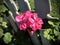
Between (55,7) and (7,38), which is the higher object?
(55,7)

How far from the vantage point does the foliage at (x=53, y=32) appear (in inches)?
119

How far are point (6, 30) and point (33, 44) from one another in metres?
0.47

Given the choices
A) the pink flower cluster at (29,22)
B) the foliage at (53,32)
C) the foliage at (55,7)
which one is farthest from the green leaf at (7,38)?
the foliage at (55,7)

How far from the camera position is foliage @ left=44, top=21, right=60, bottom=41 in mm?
3018

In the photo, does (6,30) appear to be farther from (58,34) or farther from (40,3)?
(58,34)

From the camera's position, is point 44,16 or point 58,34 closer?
point 58,34

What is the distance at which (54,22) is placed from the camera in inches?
122

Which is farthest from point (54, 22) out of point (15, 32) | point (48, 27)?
point (15, 32)

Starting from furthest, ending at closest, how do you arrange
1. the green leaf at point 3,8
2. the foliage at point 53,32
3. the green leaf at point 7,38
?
the green leaf at point 3,8
the green leaf at point 7,38
the foliage at point 53,32

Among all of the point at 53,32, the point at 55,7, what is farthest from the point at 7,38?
the point at 55,7

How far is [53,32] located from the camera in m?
3.04

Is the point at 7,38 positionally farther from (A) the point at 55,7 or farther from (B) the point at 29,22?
(A) the point at 55,7

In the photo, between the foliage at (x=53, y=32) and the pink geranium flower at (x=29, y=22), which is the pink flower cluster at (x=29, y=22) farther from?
the foliage at (x=53, y=32)

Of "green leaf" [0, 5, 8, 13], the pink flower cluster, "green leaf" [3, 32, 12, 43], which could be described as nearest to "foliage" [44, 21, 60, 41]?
the pink flower cluster
